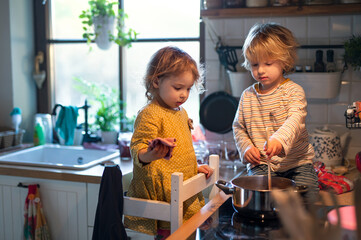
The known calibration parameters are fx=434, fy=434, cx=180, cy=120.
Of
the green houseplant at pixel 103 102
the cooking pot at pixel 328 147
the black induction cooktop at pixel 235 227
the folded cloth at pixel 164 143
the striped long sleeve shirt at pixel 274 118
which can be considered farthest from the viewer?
the green houseplant at pixel 103 102

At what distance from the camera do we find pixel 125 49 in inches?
102

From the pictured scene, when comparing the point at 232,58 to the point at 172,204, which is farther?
the point at 232,58

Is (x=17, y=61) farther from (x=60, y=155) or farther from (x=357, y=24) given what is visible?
(x=357, y=24)

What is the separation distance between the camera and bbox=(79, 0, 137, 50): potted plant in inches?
96.7

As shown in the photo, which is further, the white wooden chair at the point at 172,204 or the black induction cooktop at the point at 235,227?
the white wooden chair at the point at 172,204

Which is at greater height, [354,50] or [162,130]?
[354,50]

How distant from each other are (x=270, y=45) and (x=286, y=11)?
61 cm

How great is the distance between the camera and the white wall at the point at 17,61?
8.34ft

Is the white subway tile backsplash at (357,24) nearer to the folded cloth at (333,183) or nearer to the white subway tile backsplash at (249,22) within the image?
the white subway tile backsplash at (249,22)

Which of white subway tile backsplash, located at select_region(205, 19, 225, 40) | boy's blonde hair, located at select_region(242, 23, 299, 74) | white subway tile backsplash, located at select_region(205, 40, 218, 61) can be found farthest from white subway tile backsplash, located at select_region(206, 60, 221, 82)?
boy's blonde hair, located at select_region(242, 23, 299, 74)

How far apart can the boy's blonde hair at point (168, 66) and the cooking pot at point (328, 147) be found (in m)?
0.84

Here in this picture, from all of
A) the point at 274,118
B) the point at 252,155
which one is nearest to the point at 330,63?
the point at 274,118

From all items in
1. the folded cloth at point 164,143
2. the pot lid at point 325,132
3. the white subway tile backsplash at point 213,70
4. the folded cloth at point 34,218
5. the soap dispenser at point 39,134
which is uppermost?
the white subway tile backsplash at point 213,70

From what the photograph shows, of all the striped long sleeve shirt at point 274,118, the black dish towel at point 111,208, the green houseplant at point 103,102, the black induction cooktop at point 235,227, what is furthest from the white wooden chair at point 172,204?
the green houseplant at point 103,102
